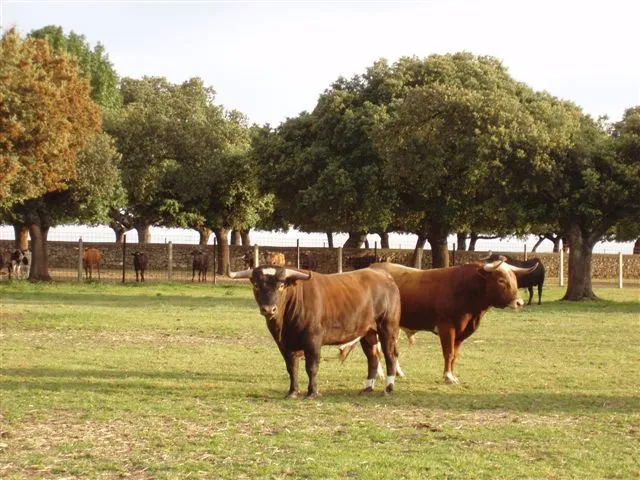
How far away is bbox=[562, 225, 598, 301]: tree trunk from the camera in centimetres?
3644

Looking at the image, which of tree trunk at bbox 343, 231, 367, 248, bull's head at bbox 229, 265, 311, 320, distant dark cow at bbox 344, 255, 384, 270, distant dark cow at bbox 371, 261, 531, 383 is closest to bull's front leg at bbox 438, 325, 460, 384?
distant dark cow at bbox 371, 261, 531, 383

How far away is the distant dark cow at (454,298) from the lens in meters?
14.6

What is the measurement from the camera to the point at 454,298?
14883 mm

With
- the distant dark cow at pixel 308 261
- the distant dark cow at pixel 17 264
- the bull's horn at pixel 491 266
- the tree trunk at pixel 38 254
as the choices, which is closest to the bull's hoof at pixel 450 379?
the bull's horn at pixel 491 266

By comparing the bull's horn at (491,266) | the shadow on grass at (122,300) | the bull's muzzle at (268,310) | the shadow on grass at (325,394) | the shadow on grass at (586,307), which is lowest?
the shadow on grass at (325,394)

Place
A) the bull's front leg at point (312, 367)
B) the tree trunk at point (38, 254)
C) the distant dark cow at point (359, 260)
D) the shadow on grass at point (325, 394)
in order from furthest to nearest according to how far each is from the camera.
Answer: the distant dark cow at point (359, 260)
the tree trunk at point (38, 254)
the bull's front leg at point (312, 367)
the shadow on grass at point (325, 394)

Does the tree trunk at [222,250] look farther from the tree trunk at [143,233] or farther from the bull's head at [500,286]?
the bull's head at [500,286]

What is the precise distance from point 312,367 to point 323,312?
2.60ft

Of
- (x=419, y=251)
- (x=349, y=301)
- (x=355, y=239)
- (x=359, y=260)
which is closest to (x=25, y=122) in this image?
(x=349, y=301)

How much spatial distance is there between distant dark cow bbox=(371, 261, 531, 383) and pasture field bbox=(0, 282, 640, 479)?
726 mm

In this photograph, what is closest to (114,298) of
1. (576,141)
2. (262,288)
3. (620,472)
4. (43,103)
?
(43,103)

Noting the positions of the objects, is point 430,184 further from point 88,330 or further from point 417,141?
point 88,330

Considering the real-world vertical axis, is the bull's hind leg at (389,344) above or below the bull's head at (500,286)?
below

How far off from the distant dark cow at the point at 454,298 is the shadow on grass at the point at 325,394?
1.44 meters
